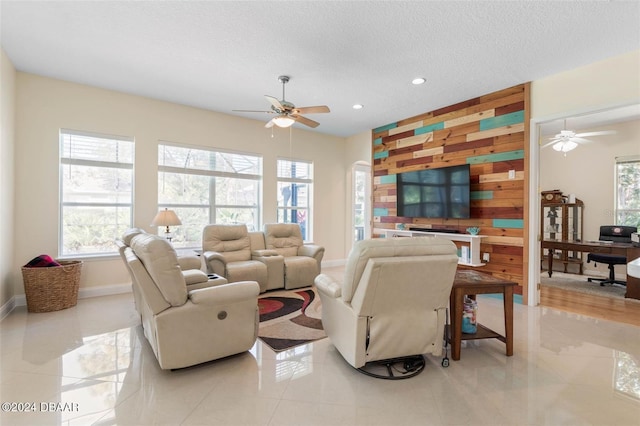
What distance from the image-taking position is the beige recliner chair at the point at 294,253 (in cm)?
465

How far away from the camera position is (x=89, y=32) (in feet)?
9.55

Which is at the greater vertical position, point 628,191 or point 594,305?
point 628,191

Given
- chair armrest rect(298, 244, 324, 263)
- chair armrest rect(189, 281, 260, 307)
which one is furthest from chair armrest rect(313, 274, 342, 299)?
chair armrest rect(298, 244, 324, 263)

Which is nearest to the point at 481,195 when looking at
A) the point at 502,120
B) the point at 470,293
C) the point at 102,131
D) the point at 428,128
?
the point at 502,120

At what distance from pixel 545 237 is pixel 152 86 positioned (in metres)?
7.88

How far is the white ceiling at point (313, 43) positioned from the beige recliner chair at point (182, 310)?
2.06m

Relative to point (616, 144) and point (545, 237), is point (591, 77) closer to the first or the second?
point (616, 144)

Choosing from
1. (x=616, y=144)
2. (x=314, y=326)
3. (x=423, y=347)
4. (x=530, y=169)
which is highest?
(x=616, y=144)

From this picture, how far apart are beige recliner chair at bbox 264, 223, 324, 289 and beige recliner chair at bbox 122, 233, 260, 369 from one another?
7.19 feet

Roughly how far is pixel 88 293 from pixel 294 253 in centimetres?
300

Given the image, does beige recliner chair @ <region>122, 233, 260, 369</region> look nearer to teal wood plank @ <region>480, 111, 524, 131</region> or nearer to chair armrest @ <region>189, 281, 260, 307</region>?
chair armrest @ <region>189, 281, 260, 307</region>

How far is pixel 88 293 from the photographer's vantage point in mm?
4199

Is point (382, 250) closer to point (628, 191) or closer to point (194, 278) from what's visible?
point (194, 278)

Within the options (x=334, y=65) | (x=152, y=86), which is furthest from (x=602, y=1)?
(x=152, y=86)
